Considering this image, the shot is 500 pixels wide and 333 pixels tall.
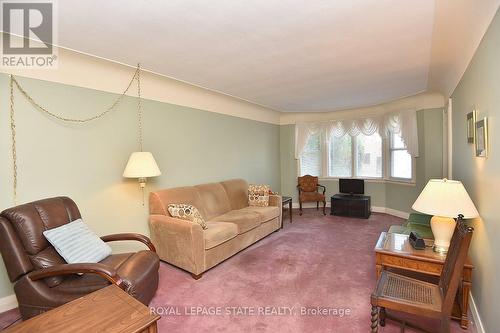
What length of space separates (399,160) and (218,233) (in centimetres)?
451

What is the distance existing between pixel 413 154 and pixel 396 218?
139cm

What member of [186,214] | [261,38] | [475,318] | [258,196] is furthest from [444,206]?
[258,196]

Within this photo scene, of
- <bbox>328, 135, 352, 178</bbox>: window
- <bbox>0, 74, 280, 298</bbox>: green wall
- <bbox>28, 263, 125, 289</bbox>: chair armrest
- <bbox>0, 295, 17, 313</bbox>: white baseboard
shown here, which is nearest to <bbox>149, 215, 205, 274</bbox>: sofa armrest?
<bbox>0, 74, 280, 298</bbox>: green wall

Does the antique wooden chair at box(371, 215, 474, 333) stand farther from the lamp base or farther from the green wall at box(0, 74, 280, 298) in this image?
the green wall at box(0, 74, 280, 298)

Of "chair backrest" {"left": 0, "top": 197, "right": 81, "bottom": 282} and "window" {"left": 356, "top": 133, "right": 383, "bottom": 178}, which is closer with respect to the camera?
"chair backrest" {"left": 0, "top": 197, "right": 81, "bottom": 282}

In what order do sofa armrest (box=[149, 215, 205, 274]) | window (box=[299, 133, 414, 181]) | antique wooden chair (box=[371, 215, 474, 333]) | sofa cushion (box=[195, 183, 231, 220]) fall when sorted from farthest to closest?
window (box=[299, 133, 414, 181]) → sofa cushion (box=[195, 183, 231, 220]) → sofa armrest (box=[149, 215, 205, 274]) → antique wooden chair (box=[371, 215, 474, 333])

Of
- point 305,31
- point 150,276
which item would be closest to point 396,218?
point 305,31

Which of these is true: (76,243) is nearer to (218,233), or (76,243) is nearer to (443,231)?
(218,233)

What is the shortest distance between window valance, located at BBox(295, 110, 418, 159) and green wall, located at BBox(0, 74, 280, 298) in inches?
104

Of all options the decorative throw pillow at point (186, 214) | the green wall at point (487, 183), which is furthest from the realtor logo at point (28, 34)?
the green wall at point (487, 183)

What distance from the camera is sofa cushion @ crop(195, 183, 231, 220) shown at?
3990 millimetres

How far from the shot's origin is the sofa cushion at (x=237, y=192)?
4.56 metres

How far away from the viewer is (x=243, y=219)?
3.78m

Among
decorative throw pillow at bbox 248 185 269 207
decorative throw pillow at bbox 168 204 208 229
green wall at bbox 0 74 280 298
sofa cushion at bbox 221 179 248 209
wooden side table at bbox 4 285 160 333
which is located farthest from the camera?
decorative throw pillow at bbox 248 185 269 207
